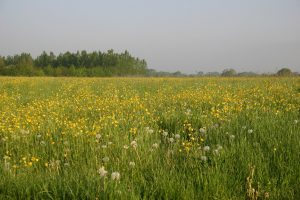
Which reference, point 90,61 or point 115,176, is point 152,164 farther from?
point 90,61

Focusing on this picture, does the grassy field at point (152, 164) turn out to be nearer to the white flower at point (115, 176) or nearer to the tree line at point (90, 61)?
the white flower at point (115, 176)

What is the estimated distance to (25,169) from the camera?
359 cm

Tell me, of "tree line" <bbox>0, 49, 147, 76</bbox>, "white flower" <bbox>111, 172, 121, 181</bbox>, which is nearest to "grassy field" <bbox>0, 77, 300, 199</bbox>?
"white flower" <bbox>111, 172, 121, 181</bbox>

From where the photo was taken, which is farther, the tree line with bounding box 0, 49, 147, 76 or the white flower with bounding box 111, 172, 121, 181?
the tree line with bounding box 0, 49, 147, 76

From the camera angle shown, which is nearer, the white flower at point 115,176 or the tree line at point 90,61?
the white flower at point 115,176

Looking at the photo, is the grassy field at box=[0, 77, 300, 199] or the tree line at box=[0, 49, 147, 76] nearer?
the grassy field at box=[0, 77, 300, 199]

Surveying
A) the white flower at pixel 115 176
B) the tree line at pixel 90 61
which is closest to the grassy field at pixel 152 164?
the white flower at pixel 115 176

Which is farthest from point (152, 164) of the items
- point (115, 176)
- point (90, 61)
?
point (90, 61)

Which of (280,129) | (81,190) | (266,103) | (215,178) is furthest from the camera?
(266,103)

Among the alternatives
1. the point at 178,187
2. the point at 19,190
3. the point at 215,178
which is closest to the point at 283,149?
the point at 215,178

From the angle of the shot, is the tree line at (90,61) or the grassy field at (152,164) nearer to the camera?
the grassy field at (152,164)

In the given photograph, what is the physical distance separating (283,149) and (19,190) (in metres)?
2.81

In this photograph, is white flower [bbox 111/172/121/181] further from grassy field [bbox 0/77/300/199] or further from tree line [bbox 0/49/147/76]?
tree line [bbox 0/49/147/76]

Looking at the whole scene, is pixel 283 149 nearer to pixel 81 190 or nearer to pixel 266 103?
pixel 81 190
